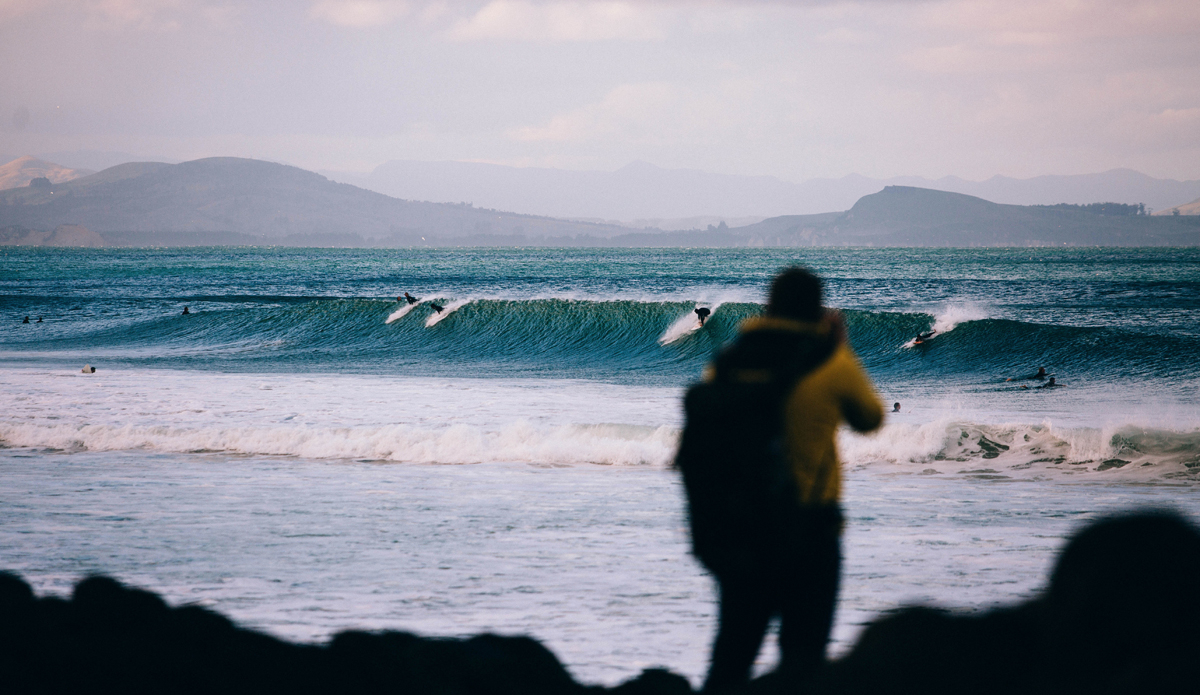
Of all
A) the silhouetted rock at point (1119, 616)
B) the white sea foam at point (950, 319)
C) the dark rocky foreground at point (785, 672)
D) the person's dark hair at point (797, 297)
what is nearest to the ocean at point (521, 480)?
the white sea foam at point (950, 319)

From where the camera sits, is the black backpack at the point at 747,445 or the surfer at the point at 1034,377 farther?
the surfer at the point at 1034,377

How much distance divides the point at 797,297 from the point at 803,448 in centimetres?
43

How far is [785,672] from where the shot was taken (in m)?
2.55

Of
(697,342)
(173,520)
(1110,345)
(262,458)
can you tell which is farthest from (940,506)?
(697,342)

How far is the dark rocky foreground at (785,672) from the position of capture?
2059 millimetres

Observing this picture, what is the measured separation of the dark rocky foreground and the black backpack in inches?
17.0

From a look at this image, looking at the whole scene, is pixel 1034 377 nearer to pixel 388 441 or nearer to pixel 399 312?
pixel 388 441

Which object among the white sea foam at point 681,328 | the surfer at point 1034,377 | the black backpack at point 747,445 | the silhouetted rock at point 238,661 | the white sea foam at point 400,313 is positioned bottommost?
the surfer at point 1034,377

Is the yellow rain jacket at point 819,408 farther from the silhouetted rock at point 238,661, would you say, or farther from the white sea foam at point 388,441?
the white sea foam at point 388,441

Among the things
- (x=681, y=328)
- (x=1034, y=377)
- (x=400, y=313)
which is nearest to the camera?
(x=1034, y=377)

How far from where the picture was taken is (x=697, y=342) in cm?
2261

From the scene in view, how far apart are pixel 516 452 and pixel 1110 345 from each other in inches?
593

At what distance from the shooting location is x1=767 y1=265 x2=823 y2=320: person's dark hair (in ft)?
8.10

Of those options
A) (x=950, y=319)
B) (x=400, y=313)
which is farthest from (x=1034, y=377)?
(x=400, y=313)
